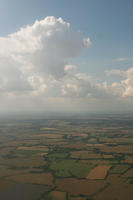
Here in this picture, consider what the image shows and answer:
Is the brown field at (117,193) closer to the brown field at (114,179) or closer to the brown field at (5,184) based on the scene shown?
the brown field at (114,179)

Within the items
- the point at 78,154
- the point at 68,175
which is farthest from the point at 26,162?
the point at 78,154

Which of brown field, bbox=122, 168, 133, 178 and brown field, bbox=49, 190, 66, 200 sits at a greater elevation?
brown field, bbox=49, 190, 66, 200

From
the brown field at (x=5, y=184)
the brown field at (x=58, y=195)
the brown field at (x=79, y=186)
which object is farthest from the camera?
the brown field at (x=5, y=184)

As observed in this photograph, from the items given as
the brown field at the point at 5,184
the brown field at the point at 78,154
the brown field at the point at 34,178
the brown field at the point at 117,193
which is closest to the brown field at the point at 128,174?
the brown field at the point at 117,193

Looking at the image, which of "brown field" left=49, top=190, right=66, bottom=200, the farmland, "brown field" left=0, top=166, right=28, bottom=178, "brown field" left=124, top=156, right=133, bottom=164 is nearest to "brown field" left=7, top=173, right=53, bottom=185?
the farmland

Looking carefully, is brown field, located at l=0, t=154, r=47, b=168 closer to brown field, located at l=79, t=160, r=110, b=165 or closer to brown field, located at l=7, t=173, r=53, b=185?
brown field, located at l=7, t=173, r=53, b=185

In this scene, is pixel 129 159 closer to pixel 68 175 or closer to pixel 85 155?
pixel 85 155

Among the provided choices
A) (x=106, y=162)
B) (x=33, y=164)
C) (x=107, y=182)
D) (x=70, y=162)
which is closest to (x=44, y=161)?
(x=33, y=164)
